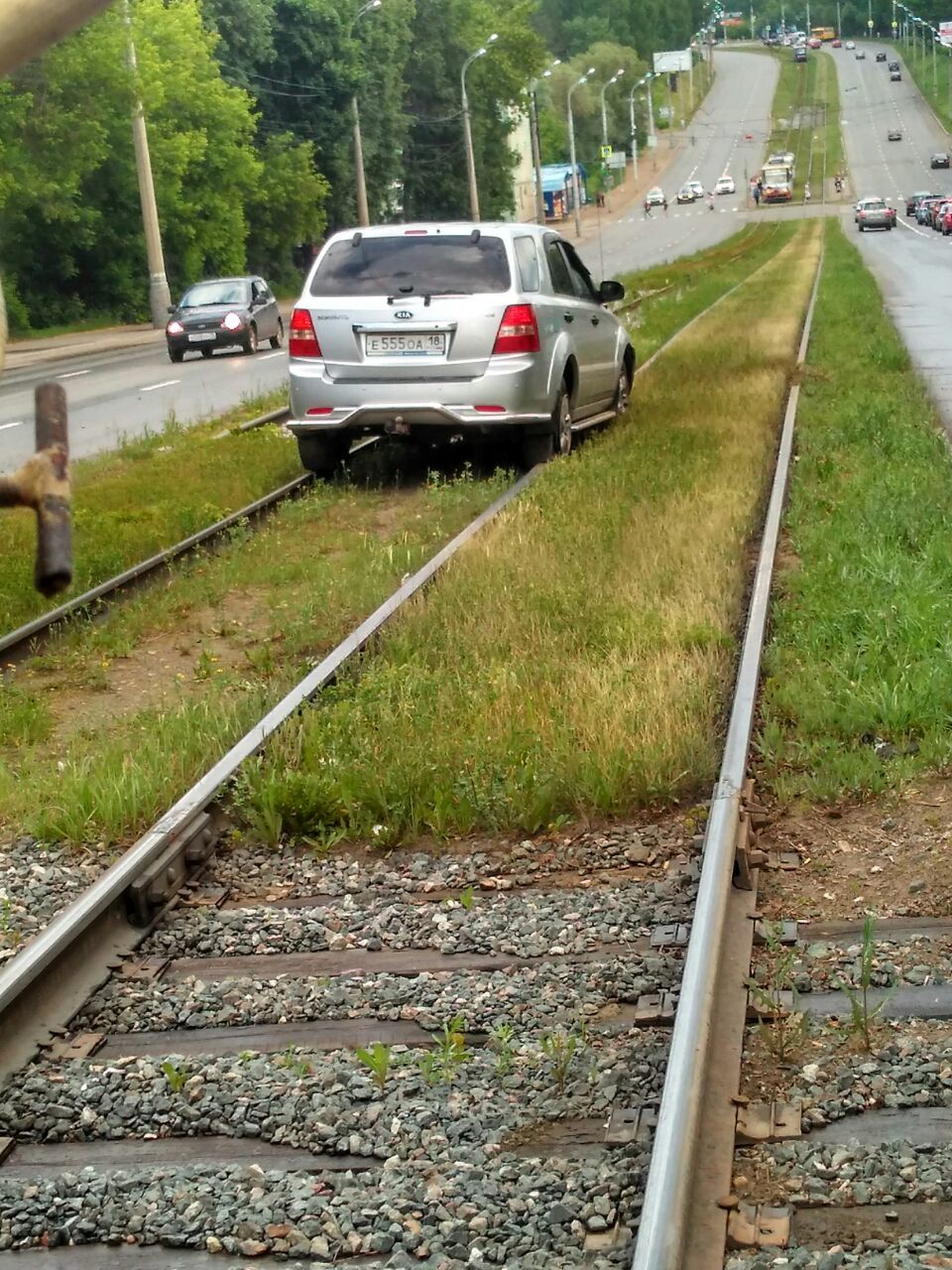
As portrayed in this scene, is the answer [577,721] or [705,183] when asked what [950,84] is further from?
[577,721]

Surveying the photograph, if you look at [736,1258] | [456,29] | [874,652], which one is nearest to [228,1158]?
[736,1258]

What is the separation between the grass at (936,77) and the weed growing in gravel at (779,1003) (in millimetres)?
161974

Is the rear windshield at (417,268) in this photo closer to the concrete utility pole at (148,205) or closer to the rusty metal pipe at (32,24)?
the rusty metal pipe at (32,24)

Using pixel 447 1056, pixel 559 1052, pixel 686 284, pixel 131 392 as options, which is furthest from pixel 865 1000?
pixel 686 284

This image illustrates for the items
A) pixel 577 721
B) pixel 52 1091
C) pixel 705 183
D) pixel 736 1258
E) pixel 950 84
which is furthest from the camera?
pixel 950 84

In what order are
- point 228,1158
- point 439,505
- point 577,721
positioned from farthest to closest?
point 439,505 → point 577,721 → point 228,1158

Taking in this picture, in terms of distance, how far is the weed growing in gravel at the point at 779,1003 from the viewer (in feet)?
12.6

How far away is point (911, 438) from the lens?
43.8 feet

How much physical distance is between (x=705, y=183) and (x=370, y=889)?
477 feet

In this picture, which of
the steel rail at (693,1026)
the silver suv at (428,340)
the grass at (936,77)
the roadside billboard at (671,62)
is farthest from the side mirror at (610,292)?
the roadside billboard at (671,62)

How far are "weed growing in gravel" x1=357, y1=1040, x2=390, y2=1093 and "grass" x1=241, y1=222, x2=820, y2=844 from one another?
1644 mm

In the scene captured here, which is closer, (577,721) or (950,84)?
(577,721)

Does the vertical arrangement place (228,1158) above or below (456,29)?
below

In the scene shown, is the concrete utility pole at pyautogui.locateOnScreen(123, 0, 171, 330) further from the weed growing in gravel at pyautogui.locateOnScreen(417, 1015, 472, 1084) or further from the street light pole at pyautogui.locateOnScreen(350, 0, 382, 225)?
the weed growing in gravel at pyautogui.locateOnScreen(417, 1015, 472, 1084)
